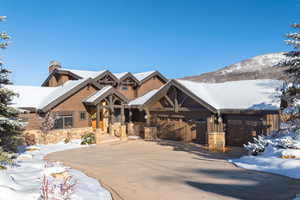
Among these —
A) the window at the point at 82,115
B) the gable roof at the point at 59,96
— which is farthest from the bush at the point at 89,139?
the gable roof at the point at 59,96

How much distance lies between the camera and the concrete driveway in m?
7.62

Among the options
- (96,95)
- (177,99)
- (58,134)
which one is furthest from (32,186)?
(96,95)

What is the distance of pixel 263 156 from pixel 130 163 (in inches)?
269

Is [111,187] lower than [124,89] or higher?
lower

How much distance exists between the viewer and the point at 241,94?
1781 centimetres

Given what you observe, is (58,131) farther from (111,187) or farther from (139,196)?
(139,196)

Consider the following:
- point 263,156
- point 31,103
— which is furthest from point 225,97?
point 31,103

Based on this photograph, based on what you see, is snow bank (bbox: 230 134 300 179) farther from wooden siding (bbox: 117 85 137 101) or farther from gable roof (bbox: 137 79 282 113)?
wooden siding (bbox: 117 85 137 101)

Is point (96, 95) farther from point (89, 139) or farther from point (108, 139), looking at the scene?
point (89, 139)

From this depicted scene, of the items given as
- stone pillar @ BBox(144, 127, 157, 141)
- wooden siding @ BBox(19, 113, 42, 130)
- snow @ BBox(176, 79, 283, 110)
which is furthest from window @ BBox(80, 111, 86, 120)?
snow @ BBox(176, 79, 283, 110)

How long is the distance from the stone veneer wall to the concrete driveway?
200 inches

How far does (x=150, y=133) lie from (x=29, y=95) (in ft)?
38.7

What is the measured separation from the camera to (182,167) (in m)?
11.3

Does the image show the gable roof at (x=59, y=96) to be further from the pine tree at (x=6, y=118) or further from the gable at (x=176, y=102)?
the pine tree at (x=6, y=118)
